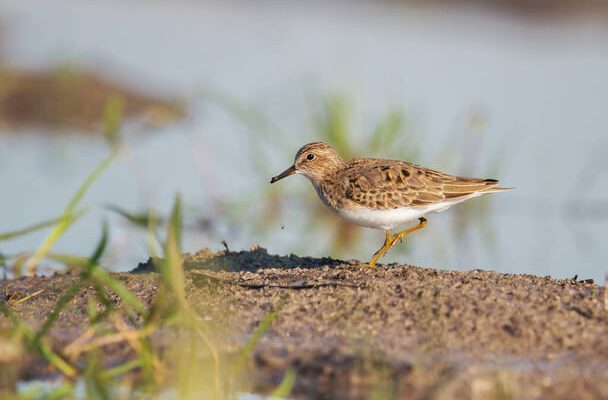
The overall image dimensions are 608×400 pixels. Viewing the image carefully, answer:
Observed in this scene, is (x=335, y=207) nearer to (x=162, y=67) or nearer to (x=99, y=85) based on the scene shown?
(x=99, y=85)

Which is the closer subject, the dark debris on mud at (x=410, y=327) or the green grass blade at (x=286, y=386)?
the green grass blade at (x=286, y=386)

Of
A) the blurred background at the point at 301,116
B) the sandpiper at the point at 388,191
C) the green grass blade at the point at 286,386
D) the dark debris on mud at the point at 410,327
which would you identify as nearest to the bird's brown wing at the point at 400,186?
the sandpiper at the point at 388,191

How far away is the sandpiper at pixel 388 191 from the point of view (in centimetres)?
852

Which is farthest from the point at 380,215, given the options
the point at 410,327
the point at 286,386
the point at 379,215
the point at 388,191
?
the point at 286,386

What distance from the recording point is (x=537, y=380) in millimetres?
6141

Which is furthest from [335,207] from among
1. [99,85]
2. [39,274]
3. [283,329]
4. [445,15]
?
[445,15]

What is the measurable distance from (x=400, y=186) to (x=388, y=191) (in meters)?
0.11

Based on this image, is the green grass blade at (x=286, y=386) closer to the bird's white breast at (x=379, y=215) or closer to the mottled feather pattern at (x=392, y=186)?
the bird's white breast at (x=379, y=215)

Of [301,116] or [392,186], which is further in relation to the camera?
[301,116]

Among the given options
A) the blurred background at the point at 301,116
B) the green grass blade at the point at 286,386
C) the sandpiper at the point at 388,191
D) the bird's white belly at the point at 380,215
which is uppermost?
the blurred background at the point at 301,116

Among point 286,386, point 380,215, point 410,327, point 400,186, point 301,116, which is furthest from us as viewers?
point 301,116

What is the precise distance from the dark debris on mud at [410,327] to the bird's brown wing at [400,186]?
0.78 metres

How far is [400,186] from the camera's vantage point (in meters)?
8.60

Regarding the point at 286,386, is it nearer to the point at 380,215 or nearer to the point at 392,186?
the point at 380,215
